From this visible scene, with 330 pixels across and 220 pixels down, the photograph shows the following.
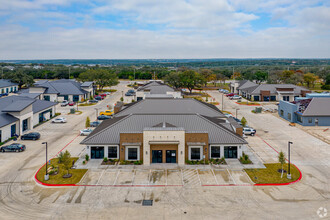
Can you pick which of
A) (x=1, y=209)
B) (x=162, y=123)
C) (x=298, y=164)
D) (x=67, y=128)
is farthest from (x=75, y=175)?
(x=298, y=164)

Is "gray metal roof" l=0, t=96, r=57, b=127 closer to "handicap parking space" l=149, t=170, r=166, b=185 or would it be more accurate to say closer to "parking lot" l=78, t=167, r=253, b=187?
"parking lot" l=78, t=167, r=253, b=187

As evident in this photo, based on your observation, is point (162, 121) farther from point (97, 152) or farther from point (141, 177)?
point (141, 177)

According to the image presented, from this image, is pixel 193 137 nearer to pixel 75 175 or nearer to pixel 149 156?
pixel 149 156

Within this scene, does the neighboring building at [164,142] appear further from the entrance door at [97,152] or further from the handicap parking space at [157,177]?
the handicap parking space at [157,177]

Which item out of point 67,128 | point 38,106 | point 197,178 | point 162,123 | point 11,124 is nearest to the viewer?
A: point 197,178

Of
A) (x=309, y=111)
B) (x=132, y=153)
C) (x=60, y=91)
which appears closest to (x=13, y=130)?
(x=132, y=153)

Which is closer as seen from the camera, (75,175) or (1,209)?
(1,209)

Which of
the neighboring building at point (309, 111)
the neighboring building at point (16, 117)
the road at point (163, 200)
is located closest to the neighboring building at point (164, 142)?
the road at point (163, 200)
